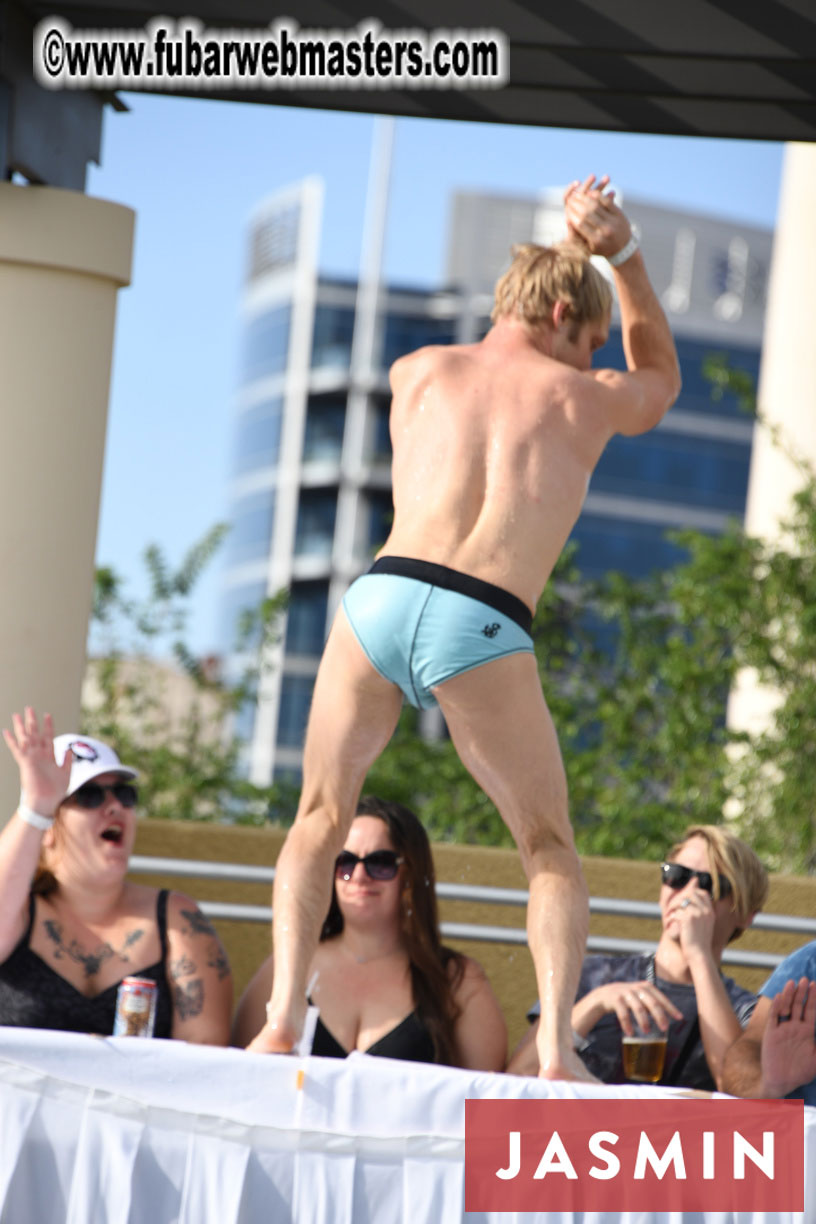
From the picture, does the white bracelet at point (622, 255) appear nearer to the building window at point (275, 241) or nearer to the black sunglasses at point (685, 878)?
the black sunglasses at point (685, 878)

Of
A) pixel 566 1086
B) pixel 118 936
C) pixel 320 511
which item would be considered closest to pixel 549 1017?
pixel 566 1086

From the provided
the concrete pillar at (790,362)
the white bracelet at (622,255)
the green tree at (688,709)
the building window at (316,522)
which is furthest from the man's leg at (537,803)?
the building window at (316,522)

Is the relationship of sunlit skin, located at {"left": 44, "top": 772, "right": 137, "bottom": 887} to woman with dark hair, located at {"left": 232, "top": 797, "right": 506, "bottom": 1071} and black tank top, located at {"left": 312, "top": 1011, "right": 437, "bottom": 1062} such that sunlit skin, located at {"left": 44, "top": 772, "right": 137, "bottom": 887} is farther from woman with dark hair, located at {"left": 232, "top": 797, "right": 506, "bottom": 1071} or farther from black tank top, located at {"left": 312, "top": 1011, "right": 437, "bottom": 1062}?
black tank top, located at {"left": 312, "top": 1011, "right": 437, "bottom": 1062}

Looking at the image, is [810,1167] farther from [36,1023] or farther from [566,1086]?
[36,1023]

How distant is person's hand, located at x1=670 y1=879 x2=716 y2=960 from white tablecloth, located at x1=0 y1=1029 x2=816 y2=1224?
3.79 ft

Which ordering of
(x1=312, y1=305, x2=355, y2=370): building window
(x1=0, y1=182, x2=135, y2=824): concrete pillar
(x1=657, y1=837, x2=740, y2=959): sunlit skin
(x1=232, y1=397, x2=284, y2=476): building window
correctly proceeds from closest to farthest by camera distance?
(x1=657, y1=837, x2=740, y2=959): sunlit skin → (x1=0, y1=182, x2=135, y2=824): concrete pillar → (x1=312, y1=305, x2=355, y2=370): building window → (x1=232, y1=397, x2=284, y2=476): building window

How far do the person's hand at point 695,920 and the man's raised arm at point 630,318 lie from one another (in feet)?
4.71

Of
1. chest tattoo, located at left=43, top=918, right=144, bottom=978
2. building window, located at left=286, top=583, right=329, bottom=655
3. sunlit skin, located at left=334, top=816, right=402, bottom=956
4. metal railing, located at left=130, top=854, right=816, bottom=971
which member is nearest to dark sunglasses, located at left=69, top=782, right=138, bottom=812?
chest tattoo, located at left=43, top=918, right=144, bottom=978

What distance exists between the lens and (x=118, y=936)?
415cm

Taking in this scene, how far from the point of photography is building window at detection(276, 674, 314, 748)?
72188 mm

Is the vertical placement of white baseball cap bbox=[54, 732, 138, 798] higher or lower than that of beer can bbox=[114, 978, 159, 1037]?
higher

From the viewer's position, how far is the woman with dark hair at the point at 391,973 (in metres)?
4.01

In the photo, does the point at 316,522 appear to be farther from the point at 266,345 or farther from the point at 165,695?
the point at 165,695

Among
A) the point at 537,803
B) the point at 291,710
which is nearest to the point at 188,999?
the point at 537,803
